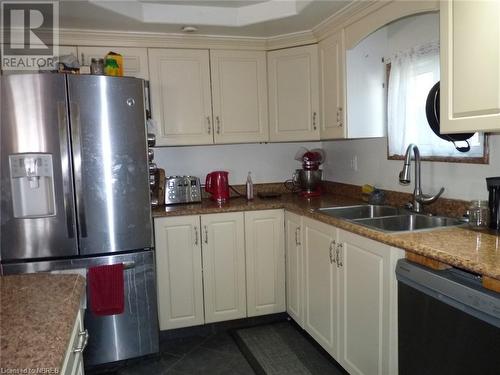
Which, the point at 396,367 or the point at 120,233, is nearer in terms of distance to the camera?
the point at 396,367

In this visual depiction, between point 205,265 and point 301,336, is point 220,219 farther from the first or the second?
point 301,336

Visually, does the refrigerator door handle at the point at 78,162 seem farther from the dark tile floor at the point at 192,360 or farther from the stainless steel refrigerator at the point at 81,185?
the dark tile floor at the point at 192,360

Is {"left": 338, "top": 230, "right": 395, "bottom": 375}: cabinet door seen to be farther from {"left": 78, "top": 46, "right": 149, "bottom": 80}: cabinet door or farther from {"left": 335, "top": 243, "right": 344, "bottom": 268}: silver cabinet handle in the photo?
{"left": 78, "top": 46, "right": 149, "bottom": 80}: cabinet door

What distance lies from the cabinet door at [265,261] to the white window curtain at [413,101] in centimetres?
97

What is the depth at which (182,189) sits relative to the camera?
299 centimetres

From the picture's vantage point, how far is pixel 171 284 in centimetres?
269

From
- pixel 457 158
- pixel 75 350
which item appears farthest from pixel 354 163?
pixel 75 350

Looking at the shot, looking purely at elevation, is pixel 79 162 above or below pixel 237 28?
below

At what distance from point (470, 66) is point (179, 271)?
2.07m

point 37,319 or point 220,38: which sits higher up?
point 220,38

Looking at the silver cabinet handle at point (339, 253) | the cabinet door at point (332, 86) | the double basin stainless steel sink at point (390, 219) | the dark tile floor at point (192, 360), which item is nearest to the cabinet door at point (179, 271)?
the dark tile floor at point (192, 360)

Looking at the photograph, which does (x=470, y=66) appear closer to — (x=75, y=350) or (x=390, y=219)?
(x=390, y=219)

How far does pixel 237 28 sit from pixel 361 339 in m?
2.13

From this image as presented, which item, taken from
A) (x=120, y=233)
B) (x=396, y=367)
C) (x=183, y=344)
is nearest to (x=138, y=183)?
(x=120, y=233)
